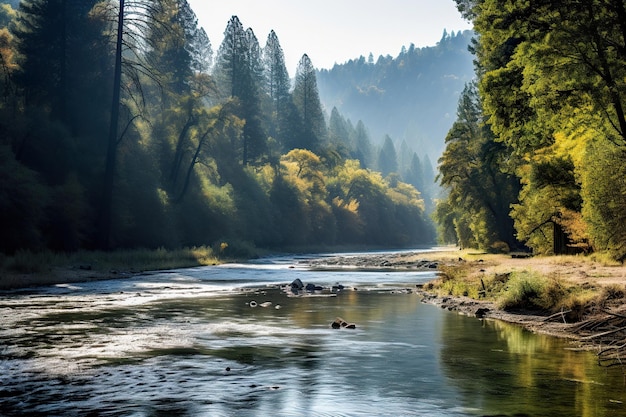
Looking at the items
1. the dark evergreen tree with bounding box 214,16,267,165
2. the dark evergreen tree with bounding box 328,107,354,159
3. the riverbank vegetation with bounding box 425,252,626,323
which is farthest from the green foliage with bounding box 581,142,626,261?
the dark evergreen tree with bounding box 328,107,354,159

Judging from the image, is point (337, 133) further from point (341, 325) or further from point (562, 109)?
point (341, 325)

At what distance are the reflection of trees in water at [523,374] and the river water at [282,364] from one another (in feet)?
0.09

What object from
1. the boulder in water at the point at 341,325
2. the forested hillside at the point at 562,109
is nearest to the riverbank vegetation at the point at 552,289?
the forested hillside at the point at 562,109

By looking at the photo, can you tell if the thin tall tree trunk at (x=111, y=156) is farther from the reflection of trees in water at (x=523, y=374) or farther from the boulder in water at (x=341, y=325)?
the reflection of trees in water at (x=523, y=374)

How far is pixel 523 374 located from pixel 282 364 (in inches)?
212

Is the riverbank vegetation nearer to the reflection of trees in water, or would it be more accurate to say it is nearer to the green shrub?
the green shrub

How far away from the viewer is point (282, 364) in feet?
51.3

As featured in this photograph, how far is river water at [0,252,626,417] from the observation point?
1170cm

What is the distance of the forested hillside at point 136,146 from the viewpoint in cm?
5025

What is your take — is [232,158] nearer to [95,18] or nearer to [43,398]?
[95,18]

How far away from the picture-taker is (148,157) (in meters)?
65.5

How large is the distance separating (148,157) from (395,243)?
313 ft

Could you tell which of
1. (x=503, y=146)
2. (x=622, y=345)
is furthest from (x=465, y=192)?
(x=622, y=345)

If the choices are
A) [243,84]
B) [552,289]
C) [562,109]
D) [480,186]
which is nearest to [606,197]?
[562,109]
